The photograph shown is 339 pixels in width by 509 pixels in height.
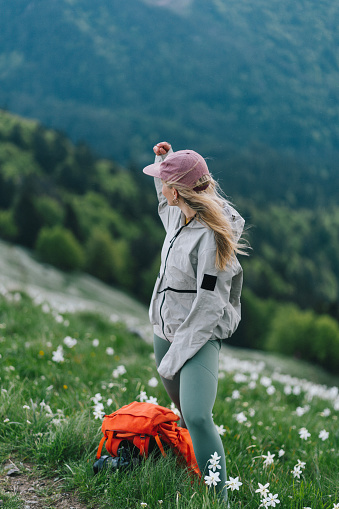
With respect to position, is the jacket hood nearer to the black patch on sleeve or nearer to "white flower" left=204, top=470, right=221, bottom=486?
the black patch on sleeve

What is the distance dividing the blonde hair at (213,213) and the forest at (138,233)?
28755 mm

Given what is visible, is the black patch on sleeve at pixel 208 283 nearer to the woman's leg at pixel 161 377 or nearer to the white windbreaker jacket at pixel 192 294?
the white windbreaker jacket at pixel 192 294

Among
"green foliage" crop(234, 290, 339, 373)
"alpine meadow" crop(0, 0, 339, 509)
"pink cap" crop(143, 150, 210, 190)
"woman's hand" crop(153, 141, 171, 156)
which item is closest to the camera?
"pink cap" crop(143, 150, 210, 190)

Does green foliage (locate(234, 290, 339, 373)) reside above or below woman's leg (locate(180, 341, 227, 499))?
below


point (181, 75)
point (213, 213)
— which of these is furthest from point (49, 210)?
point (181, 75)

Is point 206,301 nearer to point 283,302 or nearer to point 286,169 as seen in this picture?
point 283,302

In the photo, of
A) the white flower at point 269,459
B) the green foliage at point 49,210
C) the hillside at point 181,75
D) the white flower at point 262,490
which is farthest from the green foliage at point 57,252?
the hillside at point 181,75

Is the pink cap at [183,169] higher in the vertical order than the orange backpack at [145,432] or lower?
higher

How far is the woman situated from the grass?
45cm

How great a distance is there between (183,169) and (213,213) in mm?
367

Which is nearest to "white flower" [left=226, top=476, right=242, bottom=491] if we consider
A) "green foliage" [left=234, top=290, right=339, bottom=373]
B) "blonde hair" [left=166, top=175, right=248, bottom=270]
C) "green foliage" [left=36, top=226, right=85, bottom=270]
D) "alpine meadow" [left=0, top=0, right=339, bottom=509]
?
"alpine meadow" [left=0, top=0, right=339, bottom=509]

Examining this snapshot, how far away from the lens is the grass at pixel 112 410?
2.89m

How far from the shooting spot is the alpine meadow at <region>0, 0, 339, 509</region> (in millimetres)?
3354

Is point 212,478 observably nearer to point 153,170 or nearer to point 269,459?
point 269,459
